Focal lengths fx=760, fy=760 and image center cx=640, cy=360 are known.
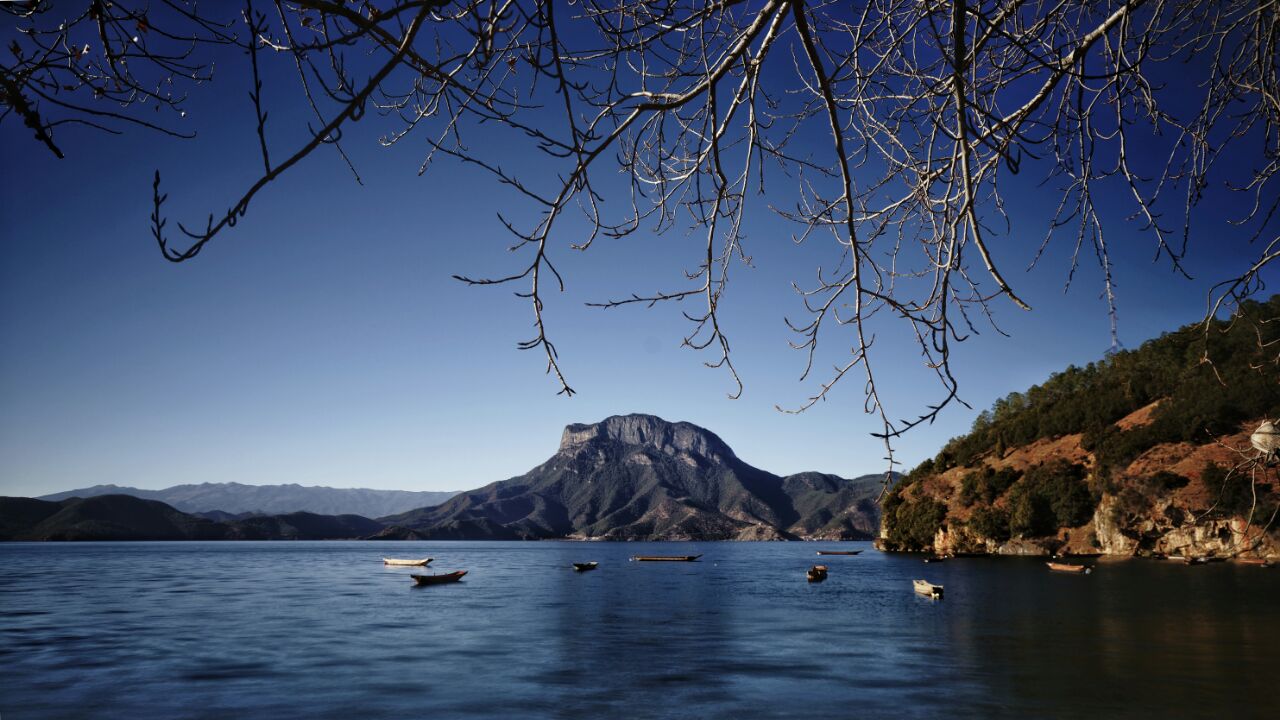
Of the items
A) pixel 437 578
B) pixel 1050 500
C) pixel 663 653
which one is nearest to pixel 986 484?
pixel 1050 500

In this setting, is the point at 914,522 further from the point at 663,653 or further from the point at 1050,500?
the point at 663,653

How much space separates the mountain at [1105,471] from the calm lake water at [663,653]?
17.8 metres

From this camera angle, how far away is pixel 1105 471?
72812 millimetres

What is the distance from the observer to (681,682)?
21.2 metres

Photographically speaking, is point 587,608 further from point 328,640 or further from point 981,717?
point 981,717

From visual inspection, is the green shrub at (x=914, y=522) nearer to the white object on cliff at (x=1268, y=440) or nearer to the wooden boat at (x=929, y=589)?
the wooden boat at (x=929, y=589)

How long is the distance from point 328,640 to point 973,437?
96.1 m

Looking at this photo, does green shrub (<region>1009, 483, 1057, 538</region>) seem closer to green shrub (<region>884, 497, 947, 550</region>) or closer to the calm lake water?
green shrub (<region>884, 497, 947, 550</region>)

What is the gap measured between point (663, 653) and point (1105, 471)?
209 feet

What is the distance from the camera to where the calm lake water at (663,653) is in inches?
739

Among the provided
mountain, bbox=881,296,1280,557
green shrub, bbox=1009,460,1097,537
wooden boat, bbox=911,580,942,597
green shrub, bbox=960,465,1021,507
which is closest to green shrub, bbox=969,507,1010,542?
mountain, bbox=881,296,1280,557

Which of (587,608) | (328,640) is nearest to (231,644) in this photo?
(328,640)

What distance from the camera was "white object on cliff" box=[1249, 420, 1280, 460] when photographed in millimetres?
4188

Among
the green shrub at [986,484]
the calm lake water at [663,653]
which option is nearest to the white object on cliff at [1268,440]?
the calm lake water at [663,653]
